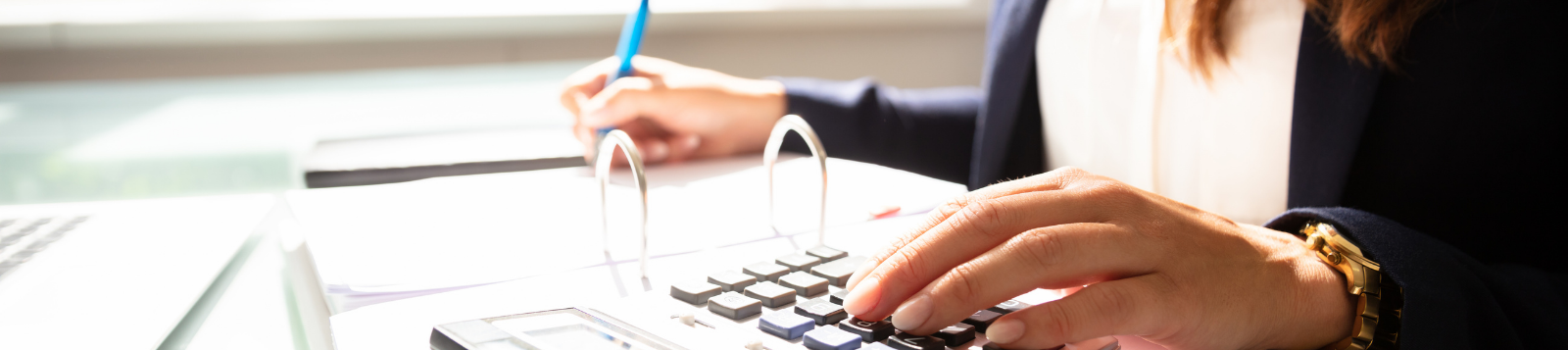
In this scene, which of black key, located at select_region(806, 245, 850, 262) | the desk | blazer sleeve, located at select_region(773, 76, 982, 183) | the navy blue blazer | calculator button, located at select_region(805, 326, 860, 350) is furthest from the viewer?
blazer sleeve, located at select_region(773, 76, 982, 183)

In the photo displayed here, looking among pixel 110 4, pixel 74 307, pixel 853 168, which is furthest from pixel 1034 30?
pixel 110 4

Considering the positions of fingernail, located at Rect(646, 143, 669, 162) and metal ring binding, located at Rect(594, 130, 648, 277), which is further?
fingernail, located at Rect(646, 143, 669, 162)

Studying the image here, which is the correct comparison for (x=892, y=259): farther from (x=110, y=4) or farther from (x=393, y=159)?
(x=110, y=4)

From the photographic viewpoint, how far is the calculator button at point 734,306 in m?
0.30

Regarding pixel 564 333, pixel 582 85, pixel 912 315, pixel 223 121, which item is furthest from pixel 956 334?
pixel 223 121

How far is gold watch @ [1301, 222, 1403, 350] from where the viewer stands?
330 millimetres

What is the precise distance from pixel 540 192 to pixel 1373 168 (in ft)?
1.66

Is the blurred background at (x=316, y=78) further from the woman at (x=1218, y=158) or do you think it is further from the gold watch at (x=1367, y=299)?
the gold watch at (x=1367, y=299)

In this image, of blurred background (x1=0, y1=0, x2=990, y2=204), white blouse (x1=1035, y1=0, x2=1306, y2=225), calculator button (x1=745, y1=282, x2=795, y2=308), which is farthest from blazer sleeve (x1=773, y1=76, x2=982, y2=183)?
calculator button (x1=745, y1=282, x2=795, y2=308)

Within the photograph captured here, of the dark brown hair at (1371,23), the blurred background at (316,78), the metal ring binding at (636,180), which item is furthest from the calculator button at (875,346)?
the blurred background at (316,78)

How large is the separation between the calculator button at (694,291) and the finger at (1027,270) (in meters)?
0.07

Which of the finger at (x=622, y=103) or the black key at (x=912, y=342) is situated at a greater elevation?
the finger at (x=622, y=103)

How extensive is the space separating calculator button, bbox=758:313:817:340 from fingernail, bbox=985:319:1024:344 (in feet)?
0.18

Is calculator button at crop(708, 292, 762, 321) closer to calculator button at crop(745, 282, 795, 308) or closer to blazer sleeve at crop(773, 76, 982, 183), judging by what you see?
calculator button at crop(745, 282, 795, 308)
